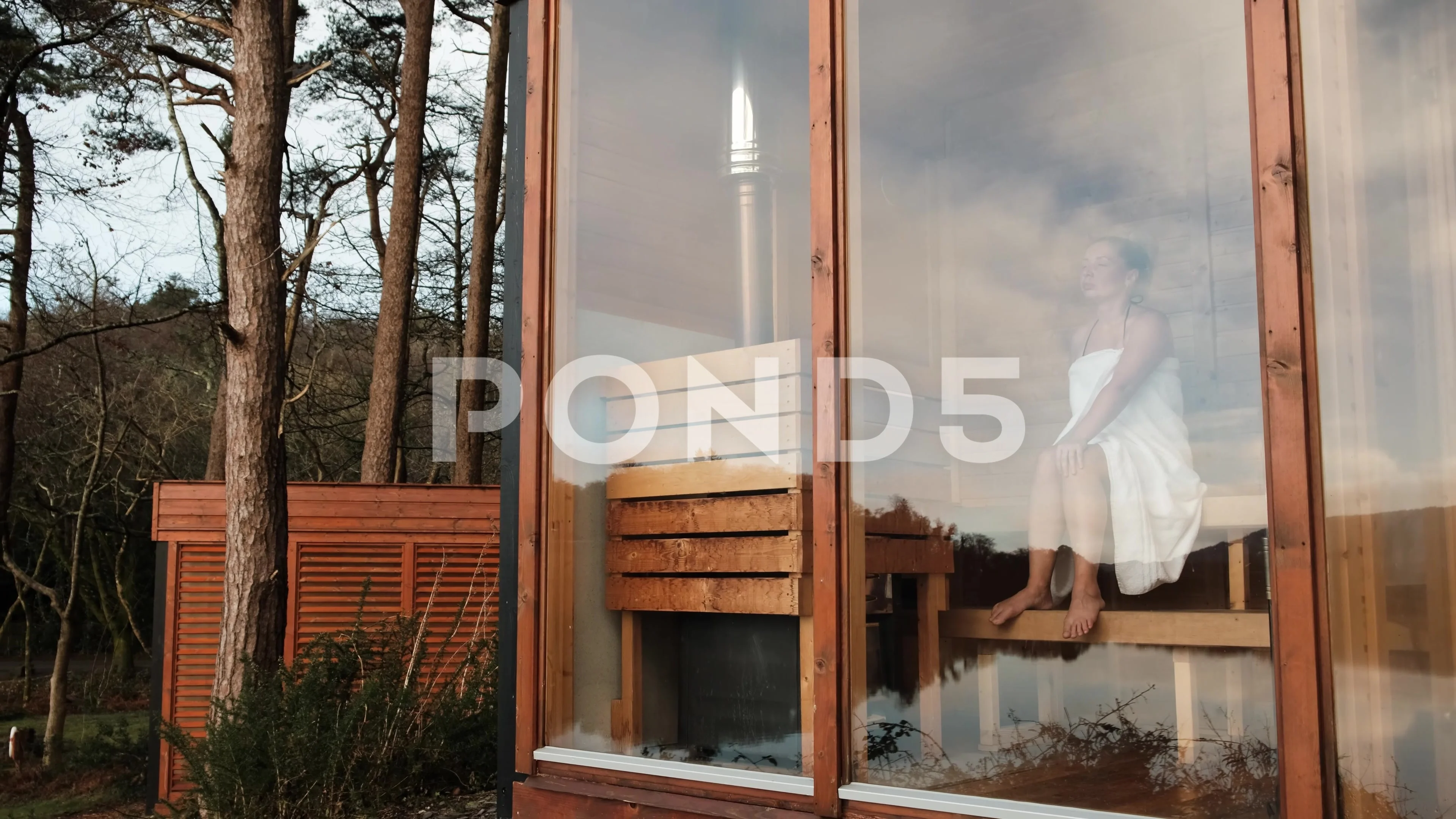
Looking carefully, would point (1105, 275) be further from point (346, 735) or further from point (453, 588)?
point (453, 588)

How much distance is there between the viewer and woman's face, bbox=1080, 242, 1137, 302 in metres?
3.05

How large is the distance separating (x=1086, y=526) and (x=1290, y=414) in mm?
662

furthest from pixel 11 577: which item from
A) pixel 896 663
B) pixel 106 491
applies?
pixel 896 663

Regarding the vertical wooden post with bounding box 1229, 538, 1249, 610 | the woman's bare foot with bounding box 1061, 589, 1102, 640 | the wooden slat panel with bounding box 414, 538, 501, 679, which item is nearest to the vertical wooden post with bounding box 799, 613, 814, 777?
the woman's bare foot with bounding box 1061, 589, 1102, 640

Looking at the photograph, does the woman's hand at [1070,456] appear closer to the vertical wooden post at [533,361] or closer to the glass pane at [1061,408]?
the glass pane at [1061,408]

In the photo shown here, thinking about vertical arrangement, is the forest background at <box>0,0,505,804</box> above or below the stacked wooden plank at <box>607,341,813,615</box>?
above

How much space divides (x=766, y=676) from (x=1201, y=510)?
1324mm

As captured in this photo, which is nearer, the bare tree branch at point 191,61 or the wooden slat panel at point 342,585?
the bare tree branch at point 191,61

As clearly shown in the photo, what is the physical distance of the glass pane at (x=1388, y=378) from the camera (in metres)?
2.34

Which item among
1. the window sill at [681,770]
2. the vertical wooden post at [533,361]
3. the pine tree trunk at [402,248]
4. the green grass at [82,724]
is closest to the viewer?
the window sill at [681,770]

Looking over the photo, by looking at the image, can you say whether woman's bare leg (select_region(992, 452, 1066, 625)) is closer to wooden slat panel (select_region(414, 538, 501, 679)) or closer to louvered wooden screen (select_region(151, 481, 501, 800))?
louvered wooden screen (select_region(151, 481, 501, 800))

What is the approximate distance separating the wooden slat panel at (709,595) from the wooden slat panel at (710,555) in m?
0.03

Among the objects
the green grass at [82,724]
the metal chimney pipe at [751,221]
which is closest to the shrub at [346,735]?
the metal chimney pipe at [751,221]

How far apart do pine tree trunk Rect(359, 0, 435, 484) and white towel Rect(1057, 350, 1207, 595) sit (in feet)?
28.1
